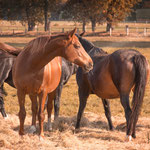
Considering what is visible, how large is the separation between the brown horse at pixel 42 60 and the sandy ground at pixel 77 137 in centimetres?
40

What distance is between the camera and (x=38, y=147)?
5.30 m

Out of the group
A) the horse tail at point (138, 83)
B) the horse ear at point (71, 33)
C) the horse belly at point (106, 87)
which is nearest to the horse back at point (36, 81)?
the horse ear at point (71, 33)

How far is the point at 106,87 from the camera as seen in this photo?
6141 millimetres

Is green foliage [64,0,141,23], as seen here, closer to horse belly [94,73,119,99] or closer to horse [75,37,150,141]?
horse belly [94,73,119,99]

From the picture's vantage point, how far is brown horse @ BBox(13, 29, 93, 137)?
528 centimetres

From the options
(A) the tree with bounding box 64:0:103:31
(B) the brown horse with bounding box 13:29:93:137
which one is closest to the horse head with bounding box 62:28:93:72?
(B) the brown horse with bounding box 13:29:93:137

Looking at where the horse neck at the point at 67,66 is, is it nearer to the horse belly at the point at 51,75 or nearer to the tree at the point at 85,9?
the horse belly at the point at 51,75

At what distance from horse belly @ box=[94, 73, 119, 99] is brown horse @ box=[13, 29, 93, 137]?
86 centimetres

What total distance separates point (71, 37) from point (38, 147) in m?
1.84

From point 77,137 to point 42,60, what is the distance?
1609 millimetres

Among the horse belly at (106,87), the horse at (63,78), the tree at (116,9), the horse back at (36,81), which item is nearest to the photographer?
the horse back at (36,81)

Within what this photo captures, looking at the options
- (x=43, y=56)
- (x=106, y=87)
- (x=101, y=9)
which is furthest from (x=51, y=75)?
(x=101, y=9)

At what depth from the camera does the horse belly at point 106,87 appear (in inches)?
238

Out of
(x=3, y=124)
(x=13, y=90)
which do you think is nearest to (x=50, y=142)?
(x=3, y=124)
